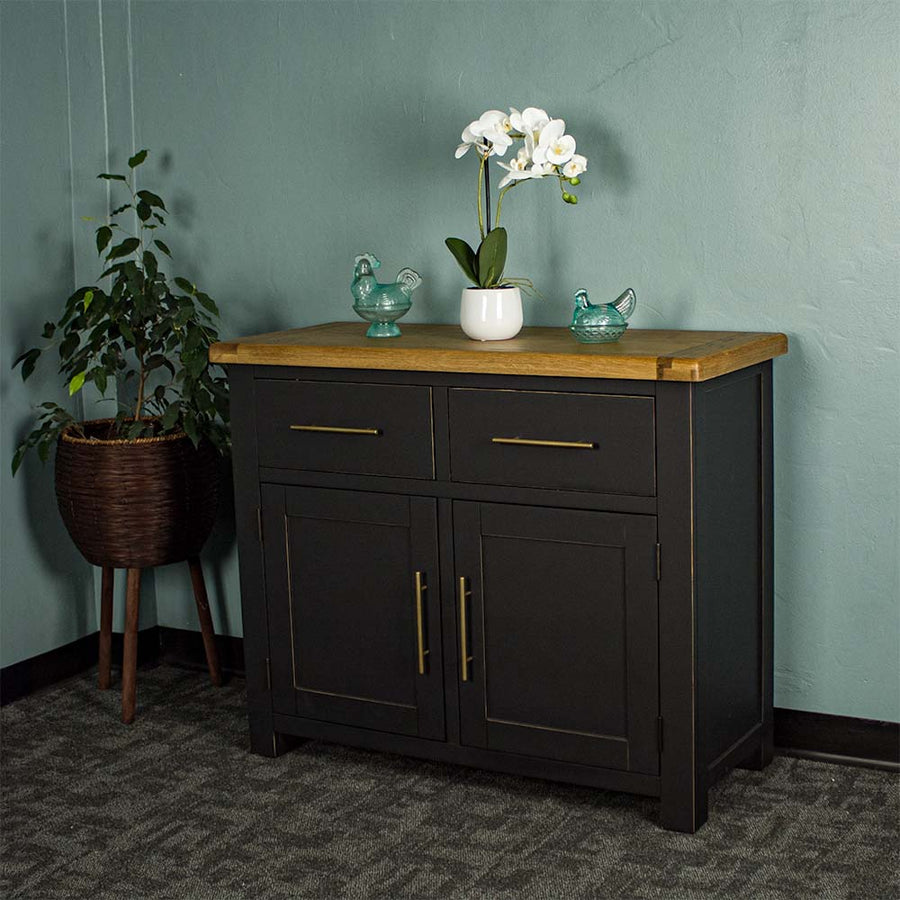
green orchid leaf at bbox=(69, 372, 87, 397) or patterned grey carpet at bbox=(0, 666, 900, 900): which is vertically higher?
green orchid leaf at bbox=(69, 372, 87, 397)

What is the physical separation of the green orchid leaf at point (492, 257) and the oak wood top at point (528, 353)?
132mm

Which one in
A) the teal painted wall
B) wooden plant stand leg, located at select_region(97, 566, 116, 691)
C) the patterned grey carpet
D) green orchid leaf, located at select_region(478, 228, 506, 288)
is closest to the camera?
the patterned grey carpet

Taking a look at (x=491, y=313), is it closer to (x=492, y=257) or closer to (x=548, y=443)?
(x=492, y=257)

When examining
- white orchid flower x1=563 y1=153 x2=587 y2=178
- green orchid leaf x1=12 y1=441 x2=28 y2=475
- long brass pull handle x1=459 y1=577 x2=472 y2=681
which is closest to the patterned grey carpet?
long brass pull handle x1=459 y1=577 x2=472 y2=681

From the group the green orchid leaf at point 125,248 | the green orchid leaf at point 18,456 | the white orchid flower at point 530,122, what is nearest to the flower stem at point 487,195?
the white orchid flower at point 530,122

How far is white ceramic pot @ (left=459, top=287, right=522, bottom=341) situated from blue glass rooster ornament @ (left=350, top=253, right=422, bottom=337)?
0.15 m

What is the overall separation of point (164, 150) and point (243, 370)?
2.86ft

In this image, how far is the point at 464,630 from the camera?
2.64m

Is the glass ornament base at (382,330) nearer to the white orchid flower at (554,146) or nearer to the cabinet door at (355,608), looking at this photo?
the cabinet door at (355,608)

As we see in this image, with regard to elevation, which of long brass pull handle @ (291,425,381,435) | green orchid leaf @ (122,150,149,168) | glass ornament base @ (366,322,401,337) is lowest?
long brass pull handle @ (291,425,381,435)

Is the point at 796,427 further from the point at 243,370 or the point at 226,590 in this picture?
the point at 226,590

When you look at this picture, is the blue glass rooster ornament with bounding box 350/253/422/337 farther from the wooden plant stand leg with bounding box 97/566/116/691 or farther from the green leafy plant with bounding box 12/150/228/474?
the wooden plant stand leg with bounding box 97/566/116/691

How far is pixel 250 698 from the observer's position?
2.93m

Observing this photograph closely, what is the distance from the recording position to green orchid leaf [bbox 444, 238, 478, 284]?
2.76 m
